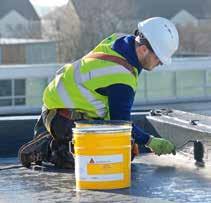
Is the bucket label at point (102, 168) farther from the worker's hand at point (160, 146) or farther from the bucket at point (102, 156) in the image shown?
the worker's hand at point (160, 146)

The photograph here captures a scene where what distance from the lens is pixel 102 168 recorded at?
421 cm

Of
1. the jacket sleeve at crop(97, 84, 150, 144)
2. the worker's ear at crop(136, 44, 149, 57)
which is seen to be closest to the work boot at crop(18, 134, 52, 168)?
the jacket sleeve at crop(97, 84, 150, 144)

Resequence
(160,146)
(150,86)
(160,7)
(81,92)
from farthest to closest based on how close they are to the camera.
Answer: (160,7)
(150,86)
(160,146)
(81,92)

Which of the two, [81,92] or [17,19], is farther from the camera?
[17,19]

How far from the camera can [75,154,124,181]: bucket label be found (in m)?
4.20

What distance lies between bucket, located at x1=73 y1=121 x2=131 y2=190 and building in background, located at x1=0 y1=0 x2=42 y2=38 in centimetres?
5455

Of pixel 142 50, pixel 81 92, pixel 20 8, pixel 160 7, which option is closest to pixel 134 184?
pixel 81 92

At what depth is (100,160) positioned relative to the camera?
4.20m

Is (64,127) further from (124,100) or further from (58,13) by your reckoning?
(58,13)

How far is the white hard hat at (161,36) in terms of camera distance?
15.5 ft

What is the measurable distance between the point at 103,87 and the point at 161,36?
Answer: 476 millimetres

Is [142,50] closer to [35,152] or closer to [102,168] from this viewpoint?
[102,168]

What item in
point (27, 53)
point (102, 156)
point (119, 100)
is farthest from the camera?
point (27, 53)

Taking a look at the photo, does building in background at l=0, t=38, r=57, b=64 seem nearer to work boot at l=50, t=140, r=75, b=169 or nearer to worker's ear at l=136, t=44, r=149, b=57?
work boot at l=50, t=140, r=75, b=169
